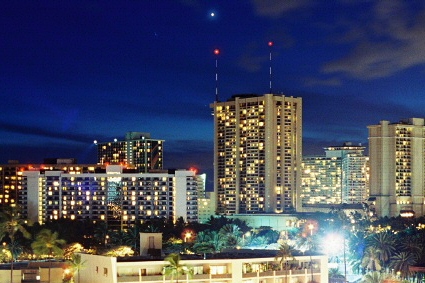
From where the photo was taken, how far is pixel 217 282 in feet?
114

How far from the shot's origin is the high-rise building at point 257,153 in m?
97.2

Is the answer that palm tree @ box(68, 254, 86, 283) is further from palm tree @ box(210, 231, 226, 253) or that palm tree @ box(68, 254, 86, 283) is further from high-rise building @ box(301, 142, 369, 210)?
high-rise building @ box(301, 142, 369, 210)

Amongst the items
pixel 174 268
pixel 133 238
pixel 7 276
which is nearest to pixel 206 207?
pixel 133 238

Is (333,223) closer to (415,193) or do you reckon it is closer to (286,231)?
(286,231)

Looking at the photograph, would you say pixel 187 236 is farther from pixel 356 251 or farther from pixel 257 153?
pixel 257 153

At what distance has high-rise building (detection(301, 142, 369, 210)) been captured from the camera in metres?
136

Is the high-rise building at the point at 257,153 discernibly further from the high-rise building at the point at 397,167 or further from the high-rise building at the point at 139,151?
the high-rise building at the point at 139,151

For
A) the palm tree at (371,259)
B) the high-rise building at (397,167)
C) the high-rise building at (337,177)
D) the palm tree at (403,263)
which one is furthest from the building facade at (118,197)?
the high-rise building at (337,177)

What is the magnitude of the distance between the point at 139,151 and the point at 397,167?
→ 39.7m

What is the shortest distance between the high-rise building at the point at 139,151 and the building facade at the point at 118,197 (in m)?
35.3

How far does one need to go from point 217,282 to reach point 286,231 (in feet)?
167

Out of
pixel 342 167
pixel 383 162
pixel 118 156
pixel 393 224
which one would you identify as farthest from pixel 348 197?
pixel 393 224

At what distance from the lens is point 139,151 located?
419 ft

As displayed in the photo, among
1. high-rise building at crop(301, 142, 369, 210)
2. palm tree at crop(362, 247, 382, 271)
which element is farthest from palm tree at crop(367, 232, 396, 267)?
high-rise building at crop(301, 142, 369, 210)
